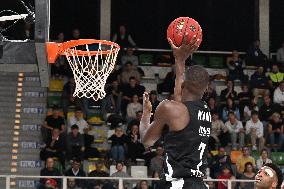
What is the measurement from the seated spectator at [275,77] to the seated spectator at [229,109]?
5.47 feet

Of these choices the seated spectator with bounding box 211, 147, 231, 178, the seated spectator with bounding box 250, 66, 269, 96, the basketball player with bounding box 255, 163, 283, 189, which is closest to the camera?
the basketball player with bounding box 255, 163, 283, 189

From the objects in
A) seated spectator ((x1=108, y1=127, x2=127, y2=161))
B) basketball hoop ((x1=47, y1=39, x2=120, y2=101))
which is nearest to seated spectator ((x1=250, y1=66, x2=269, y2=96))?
seated spectator ((x1=108, y1=127, x2=127, y2=161))

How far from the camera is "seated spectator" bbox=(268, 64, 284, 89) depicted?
2003 centimetres

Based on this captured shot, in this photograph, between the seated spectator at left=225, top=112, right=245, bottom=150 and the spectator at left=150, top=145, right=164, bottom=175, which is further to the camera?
the seated spectator at left=225, top=112, right=245, bottom=150

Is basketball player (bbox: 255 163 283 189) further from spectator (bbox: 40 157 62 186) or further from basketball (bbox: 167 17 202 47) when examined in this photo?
spectator (bbox: 40 157 62 186)

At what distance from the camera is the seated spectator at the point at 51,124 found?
1711cm

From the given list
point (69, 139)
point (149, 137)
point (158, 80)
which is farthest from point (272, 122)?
point (149, 137)

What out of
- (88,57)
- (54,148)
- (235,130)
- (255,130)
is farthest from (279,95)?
(88,57)

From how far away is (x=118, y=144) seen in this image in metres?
16.9

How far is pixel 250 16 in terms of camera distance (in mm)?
23172

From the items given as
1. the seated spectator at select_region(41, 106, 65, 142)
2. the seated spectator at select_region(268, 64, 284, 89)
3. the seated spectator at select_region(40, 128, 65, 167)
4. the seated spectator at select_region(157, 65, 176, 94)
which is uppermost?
the seated spectator at select_region(268, 64, 284, 89)

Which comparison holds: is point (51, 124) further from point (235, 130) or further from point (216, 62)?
point (216, 62)

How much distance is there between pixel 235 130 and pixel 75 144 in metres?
3.78

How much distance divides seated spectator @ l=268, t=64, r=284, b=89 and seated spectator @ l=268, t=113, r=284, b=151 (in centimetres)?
180
